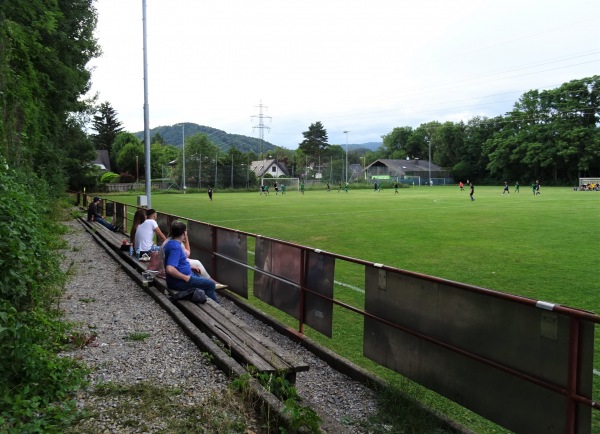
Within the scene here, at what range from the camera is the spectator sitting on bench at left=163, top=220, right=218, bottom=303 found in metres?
7.23

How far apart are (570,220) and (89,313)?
21.5 meters

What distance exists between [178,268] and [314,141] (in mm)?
126280

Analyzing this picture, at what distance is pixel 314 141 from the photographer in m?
132

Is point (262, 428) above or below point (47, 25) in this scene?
below

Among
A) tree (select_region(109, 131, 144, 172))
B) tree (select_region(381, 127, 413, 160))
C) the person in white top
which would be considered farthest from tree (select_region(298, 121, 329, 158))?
the person in white top

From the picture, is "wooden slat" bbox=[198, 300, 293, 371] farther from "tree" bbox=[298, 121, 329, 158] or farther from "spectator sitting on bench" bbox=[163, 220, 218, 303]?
"tree" bbox=[298, 121, 329, 158]

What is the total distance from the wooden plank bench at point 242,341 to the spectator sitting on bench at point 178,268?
0.18m

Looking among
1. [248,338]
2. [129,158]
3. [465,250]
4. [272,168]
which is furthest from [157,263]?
[272,168]

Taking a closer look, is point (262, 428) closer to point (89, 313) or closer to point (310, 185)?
point (89, 313)

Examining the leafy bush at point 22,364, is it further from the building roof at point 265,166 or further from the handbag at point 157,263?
the building roof at point 265,166

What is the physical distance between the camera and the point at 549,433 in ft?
10.9

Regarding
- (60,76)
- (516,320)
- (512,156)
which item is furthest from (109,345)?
(512,156)

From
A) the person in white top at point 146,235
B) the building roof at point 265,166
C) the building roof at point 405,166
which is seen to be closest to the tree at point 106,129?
the building roof at point 265,166

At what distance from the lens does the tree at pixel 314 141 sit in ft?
430
